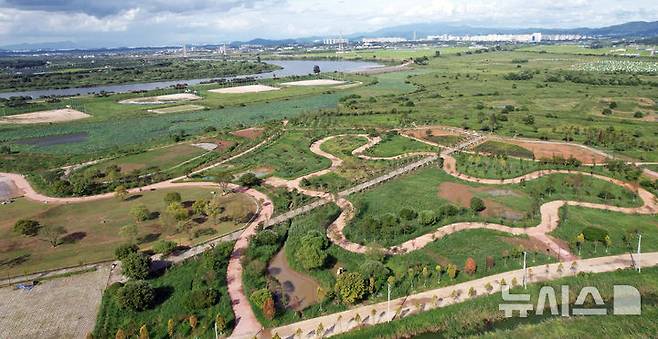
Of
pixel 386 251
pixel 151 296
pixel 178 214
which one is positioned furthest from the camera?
pixel 178 214

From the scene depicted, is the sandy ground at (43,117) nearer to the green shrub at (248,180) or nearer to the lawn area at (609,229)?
the green shrub at (248,180)

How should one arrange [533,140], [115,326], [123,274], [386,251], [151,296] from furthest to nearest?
[533,140] < [386,251] < [123,274] < [151,296] < [115,326]

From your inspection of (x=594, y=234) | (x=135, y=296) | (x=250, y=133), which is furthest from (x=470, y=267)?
(x=250, y=133)

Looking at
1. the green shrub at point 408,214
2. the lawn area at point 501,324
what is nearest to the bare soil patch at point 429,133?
the green shrub at point 408,214

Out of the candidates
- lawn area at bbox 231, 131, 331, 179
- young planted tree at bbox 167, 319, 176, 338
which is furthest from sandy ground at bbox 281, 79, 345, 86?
young planted tree at bbox 167, 319, 176, 338

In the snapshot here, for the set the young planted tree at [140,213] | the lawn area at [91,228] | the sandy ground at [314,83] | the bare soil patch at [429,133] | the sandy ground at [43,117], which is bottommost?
the lawn area at [91,228]

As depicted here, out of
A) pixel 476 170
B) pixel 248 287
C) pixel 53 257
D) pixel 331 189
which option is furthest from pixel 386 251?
pixel 53 257

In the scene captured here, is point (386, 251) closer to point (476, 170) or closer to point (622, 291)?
point (622, 291)

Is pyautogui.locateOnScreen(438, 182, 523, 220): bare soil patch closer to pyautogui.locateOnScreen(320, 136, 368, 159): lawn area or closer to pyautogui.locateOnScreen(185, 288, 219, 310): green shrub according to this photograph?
pyautogui.locateOnScreen(320, 136, 368, 159): lawn area
